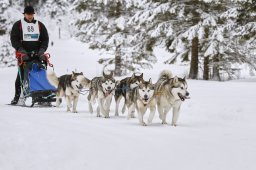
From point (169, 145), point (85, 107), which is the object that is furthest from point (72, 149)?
point (85, 107)

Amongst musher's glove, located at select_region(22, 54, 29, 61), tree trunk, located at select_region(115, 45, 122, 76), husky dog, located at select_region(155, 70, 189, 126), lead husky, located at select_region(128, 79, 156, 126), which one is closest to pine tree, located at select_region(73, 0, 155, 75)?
tree trunk, located at select_region(115, 45, 122, 76)

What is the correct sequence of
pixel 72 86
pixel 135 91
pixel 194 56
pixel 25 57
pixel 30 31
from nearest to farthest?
pixel 135 91, pixel 72 86, pixel 25 57, pixel 30 31, pixel 194 56

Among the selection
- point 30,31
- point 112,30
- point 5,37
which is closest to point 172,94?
point 30,31

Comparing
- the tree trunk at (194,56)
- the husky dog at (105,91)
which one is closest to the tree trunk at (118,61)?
the tree trunk at (194,56)

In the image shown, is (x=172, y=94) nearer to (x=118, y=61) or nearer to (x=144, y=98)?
(x=144, y=98)

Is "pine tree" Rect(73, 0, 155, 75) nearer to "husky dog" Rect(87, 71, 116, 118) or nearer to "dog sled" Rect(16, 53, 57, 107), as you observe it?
"dog sled" Rect(16, 53, 57, 107)

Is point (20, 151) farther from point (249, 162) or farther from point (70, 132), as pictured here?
point (249, 162)

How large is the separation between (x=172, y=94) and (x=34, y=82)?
3.88m

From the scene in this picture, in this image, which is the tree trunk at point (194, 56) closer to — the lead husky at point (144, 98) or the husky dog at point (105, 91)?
the husky dog at point (105, 91)

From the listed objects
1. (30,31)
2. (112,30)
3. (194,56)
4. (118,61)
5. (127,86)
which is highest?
(112,30)

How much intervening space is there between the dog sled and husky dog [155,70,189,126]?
329 cm

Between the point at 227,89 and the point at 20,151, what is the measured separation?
374 inches

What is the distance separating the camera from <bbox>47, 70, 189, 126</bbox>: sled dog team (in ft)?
25.5

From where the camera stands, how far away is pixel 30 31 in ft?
33.5
